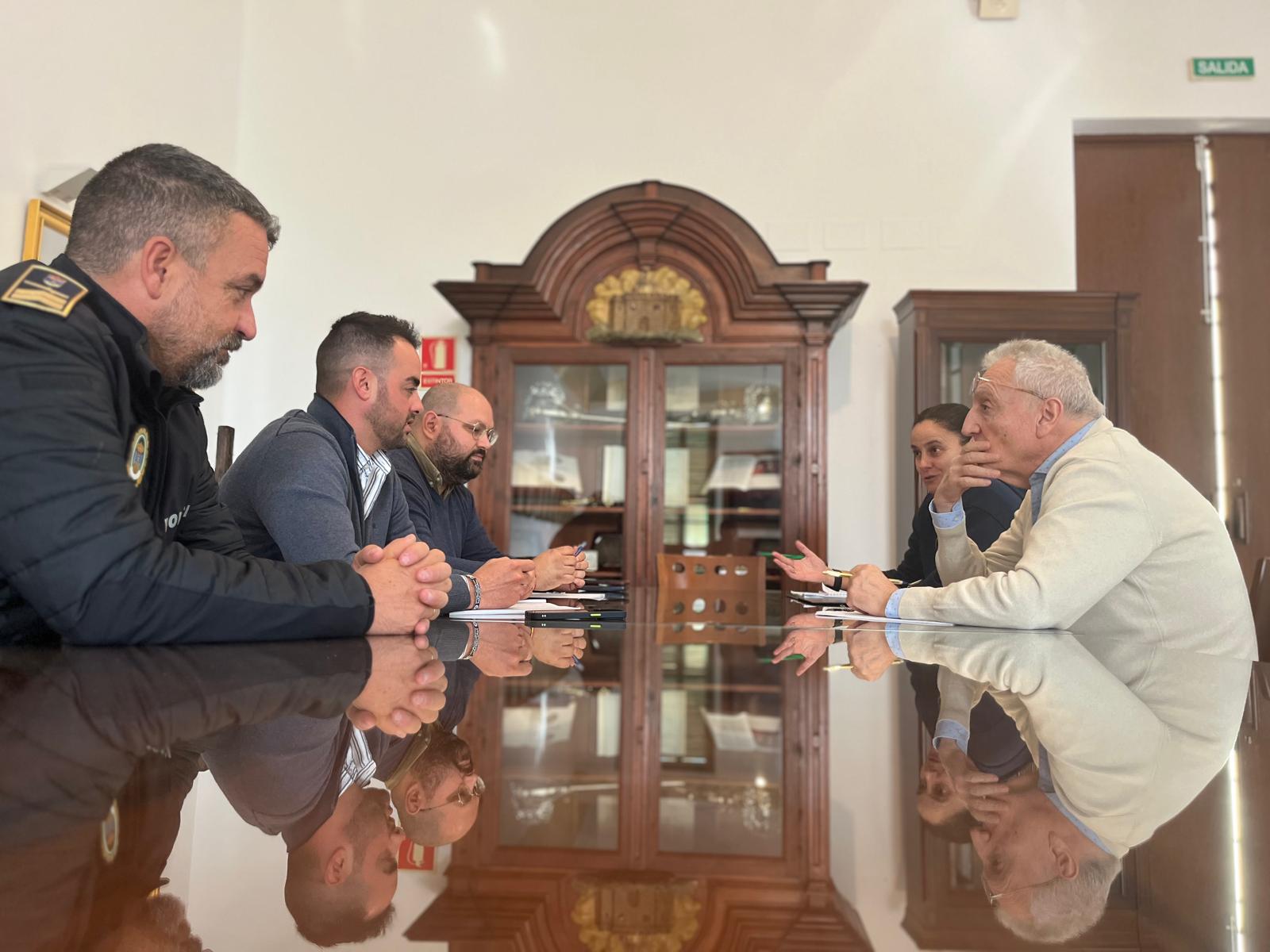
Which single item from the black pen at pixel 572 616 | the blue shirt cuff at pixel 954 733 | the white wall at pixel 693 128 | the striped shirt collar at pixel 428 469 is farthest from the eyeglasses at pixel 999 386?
the white wall at pixel 693 128

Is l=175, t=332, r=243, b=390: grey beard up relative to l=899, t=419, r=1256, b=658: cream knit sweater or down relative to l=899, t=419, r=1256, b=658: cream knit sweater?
up

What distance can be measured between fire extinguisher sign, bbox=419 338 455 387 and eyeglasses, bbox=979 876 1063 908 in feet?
15.6

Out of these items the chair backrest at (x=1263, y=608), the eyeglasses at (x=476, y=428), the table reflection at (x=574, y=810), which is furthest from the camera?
the eyeglasses at (x=476, y=428)

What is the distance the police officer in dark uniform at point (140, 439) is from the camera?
112 centimetres

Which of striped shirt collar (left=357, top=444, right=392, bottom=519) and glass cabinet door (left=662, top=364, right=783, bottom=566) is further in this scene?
glass cabinet door (left=662, top=364, right=783, bottom=566)

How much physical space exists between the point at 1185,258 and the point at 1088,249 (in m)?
0.49

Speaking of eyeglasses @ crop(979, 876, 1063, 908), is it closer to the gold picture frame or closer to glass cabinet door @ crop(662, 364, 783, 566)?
the gold picture frame

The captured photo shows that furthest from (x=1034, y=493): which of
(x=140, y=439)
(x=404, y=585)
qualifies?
(x=140, y=439)

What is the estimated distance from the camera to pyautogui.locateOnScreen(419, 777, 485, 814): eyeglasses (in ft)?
1.81

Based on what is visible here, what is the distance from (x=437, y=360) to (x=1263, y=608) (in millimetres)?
3793

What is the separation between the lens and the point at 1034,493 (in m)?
2.21

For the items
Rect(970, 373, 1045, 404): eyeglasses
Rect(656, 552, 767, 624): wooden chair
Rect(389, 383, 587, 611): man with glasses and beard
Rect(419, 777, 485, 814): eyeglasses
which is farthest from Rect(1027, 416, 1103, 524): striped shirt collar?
Rect(419, 777, 485, 814): eyeglasses

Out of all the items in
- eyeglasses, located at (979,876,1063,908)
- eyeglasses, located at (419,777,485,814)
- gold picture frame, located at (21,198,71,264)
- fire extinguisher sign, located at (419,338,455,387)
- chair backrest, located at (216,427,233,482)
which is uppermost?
gold picture frame, located at (21,198,71,264)

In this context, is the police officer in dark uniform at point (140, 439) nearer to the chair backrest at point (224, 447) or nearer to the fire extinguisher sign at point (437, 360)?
the chair backrest at point (224, 447)
